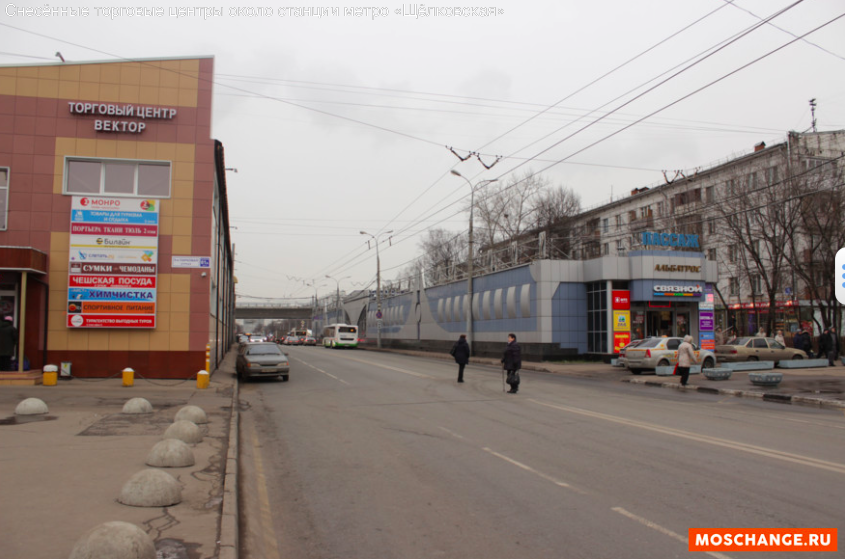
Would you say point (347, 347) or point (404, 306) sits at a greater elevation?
point (404, 306)

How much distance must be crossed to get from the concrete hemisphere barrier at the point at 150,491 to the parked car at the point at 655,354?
22.5m

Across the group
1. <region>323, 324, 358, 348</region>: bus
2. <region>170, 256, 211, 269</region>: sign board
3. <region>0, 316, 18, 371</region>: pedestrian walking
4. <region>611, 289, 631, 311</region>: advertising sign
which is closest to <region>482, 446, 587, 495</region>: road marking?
<region>170, 256, 211, 269</region>: sign board

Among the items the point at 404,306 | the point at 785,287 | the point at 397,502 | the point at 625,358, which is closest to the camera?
the point at 397,502

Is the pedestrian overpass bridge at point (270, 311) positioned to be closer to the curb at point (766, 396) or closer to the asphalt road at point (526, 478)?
the curb at point (766, 396)

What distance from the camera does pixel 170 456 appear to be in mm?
7566

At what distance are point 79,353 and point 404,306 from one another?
42.7m

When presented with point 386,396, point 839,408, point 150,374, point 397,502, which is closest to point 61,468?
point 397,502

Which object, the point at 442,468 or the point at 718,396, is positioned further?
the point at 718,396

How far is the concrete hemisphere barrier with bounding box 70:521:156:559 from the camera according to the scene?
404 cm

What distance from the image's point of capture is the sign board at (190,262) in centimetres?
1917

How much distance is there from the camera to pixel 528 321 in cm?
3438

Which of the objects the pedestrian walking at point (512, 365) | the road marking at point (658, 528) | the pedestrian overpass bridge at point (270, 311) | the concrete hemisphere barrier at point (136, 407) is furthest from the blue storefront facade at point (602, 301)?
the pedestrian overpass bridge at point (270, 311)

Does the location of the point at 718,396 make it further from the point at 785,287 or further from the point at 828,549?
the point at 785,287

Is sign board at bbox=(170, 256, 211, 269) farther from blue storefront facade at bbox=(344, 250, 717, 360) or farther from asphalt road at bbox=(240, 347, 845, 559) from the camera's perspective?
blue storefront facade at bbox=(344, 250, 717, 360)
